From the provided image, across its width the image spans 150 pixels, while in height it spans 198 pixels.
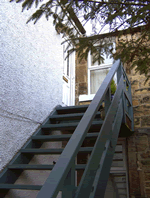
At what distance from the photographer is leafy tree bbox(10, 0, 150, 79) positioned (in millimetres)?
2227

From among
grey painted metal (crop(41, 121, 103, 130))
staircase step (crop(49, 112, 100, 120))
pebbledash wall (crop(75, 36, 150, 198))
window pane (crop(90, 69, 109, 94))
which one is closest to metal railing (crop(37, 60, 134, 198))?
grey painted metal (crop(41, 121, 103, 130))

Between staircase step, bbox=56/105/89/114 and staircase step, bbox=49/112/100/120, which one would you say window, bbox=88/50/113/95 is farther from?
staircase step, bbox=49/112/100/120

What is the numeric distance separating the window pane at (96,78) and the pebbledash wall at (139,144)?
31.3 inches

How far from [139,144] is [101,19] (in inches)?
124

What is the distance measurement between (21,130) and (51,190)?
2.25 m

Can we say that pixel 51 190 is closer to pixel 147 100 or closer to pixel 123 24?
pixel 123 24

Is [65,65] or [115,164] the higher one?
[65,65]

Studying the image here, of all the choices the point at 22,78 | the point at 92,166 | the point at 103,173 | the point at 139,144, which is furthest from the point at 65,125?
the point at 139,144

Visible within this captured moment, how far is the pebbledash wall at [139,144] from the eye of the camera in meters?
4.37

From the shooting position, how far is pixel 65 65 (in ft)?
19.2

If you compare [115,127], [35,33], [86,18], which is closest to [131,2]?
[86,18]

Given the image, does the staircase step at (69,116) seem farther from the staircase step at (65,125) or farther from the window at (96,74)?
the window at (96,74)

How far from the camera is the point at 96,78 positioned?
612cm

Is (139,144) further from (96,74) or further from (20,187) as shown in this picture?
(20,187)
